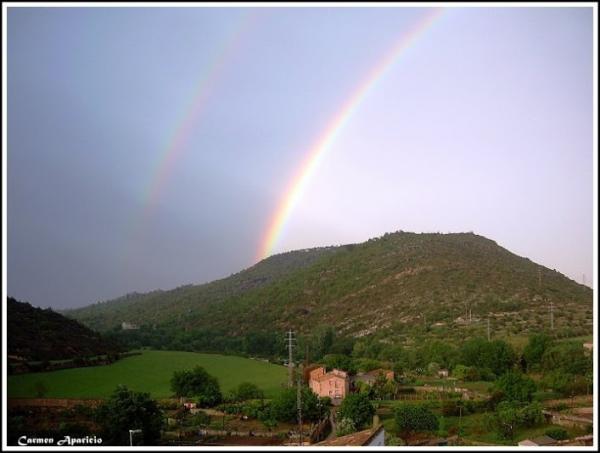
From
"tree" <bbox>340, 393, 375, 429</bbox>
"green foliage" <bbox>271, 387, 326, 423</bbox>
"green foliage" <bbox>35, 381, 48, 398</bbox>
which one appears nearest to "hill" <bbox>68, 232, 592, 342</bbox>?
"green foliage" <bbox>271, 387, 326, 423</bbox>

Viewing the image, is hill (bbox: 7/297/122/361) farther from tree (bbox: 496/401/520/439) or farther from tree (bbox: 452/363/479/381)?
tree (bbox: 496/401/520/439)

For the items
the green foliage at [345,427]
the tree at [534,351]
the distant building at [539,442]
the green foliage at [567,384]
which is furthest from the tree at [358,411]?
the tree at [534,351]

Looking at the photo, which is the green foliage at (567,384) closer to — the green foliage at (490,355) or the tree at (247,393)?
the green foliage at (490,355)

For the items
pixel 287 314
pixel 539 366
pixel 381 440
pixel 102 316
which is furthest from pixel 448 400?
pixel 102 316

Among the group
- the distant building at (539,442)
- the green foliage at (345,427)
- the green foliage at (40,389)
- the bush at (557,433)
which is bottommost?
the green foliage at (40,389)

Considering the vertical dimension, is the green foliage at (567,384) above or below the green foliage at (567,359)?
below
